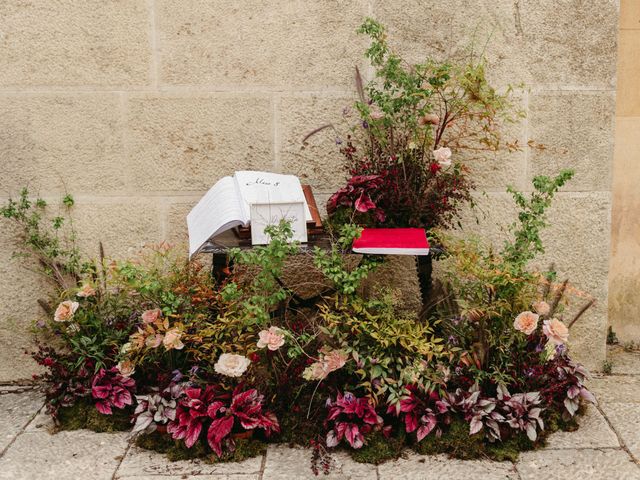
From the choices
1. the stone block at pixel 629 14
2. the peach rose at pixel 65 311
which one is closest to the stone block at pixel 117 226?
the peach rose at pixel 65 311

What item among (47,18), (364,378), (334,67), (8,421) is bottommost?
(8,421)

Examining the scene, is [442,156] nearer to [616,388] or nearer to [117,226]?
[616,388]

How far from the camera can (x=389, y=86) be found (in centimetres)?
343

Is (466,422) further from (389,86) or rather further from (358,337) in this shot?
(389,86)

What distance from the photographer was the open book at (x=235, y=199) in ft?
10.4

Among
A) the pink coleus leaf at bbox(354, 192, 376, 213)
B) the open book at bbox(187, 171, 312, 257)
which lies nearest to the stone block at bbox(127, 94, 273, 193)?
the open book at bbox(187, 171, 312, 257)

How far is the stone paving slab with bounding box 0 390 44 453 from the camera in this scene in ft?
10.9

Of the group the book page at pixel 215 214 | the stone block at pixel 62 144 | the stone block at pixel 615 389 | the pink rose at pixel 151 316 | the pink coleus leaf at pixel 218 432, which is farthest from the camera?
the stone block at pixel 62 144

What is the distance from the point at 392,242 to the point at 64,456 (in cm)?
167

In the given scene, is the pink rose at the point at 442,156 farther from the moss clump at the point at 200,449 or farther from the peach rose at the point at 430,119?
the moss clump at the point at 200,449

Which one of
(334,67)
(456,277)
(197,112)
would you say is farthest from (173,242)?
(456,277)

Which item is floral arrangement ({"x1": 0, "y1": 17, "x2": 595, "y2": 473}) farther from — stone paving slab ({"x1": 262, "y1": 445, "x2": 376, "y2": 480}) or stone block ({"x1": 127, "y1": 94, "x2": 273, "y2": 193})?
stone block ({"x1": 127, "y1": 94, "x2": 273, "y2": 193})

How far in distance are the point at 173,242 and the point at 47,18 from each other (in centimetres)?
127

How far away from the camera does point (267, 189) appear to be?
11.1 feet
